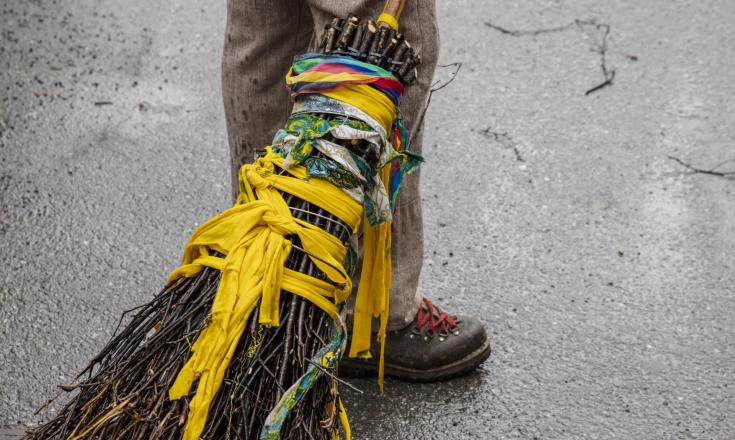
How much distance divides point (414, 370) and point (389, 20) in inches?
46.4

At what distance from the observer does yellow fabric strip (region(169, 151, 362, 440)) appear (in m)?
1.77

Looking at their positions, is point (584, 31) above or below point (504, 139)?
above

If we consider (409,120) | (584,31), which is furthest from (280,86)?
(584,31)

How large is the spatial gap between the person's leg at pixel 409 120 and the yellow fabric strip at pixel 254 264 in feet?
1.46

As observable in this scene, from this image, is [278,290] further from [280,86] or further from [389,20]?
[280,86]

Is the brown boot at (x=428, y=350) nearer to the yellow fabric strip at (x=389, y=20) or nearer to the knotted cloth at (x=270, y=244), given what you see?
the knotted cloth at (x=270, y=244)

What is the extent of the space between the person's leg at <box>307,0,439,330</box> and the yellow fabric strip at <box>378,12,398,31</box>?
0.09 m

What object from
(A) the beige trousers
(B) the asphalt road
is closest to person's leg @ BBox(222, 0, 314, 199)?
(A) the beige trousers

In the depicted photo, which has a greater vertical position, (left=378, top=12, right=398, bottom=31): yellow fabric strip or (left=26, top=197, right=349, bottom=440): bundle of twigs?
(left=378, top=12, right=398, bottom=31): yellow fabric strip

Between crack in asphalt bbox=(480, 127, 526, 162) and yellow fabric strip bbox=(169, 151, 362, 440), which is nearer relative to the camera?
yellow fabric strip bbox=(169, 151, 362, 440)

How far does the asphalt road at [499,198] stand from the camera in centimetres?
274

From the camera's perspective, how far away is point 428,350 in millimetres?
2725

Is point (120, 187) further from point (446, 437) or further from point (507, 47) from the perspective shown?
point (507, 47)

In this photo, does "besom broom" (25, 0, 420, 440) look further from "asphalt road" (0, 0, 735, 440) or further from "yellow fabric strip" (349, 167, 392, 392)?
"asphalt road" (0, 0, 735, 440)
